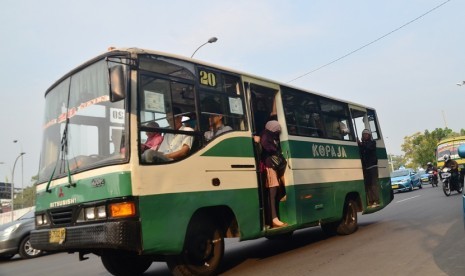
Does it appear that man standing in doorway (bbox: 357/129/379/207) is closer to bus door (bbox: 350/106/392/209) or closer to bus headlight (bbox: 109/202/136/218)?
bus door (bbox: 350/106/392/209)

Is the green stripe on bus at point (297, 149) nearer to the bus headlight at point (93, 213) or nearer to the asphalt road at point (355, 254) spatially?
the bus headlight at point (93, 213)

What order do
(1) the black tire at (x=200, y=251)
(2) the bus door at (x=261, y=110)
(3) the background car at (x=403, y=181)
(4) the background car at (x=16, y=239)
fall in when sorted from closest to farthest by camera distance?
(1) the black tire at (x=200, y=251), (2) the bus door at (x=261, y=110), (4) the background car at (x=16, y=239), (3) the background car at (x=403, y=181)

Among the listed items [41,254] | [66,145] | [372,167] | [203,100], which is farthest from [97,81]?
[41,254]

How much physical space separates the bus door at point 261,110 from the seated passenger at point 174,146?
56.0 inches

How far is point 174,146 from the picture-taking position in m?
5.06

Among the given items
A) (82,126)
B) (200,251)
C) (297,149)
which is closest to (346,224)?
(297,149)

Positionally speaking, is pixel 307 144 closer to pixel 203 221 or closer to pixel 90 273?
pixel 203 221

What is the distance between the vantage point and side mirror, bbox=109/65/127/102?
4.45 m

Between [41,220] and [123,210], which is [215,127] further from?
[41,220]

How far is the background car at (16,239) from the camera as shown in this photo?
10.6 meters

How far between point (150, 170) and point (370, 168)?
6760 mm

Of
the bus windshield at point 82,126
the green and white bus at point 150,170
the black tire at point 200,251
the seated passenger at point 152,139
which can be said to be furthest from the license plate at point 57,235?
the seated passenger at point 152,139

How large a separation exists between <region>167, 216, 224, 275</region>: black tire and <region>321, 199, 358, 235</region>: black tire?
151 inches

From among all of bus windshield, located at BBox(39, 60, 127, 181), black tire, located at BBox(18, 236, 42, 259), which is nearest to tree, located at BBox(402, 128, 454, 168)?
black tire, located at BBox(18, 236, 42, 259)
